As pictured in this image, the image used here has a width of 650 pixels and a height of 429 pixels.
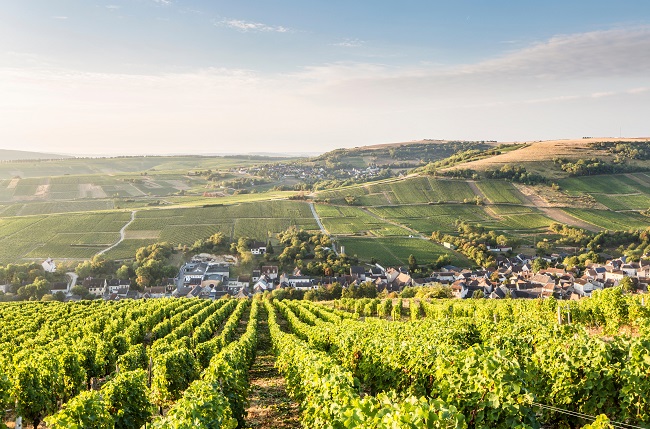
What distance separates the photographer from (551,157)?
165750 mm

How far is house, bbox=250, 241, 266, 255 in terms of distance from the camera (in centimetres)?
10125

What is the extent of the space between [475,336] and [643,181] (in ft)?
534

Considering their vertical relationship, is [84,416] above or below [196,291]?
above

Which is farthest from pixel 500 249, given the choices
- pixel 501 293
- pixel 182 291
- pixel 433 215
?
pixel 182 291

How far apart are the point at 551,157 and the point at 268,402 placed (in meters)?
178

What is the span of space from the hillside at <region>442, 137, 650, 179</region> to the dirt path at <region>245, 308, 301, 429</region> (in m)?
149

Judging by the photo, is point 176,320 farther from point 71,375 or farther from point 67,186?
point 67,186

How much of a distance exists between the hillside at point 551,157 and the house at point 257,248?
3702 inches

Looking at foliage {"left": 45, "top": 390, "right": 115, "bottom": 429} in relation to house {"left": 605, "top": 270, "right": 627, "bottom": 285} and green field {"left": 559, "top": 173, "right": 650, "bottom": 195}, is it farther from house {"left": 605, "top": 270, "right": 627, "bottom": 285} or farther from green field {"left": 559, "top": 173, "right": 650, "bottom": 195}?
green field {"left": 559, "top": 173, "right": 650, "bottom": 195}

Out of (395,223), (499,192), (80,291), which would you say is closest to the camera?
(80,291)

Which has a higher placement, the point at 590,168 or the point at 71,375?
the point at 590,168

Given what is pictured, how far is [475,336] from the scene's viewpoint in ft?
75.4

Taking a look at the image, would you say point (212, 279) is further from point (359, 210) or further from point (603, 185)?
point (603, 185)

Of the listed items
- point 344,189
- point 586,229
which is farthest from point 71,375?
point 344,189
